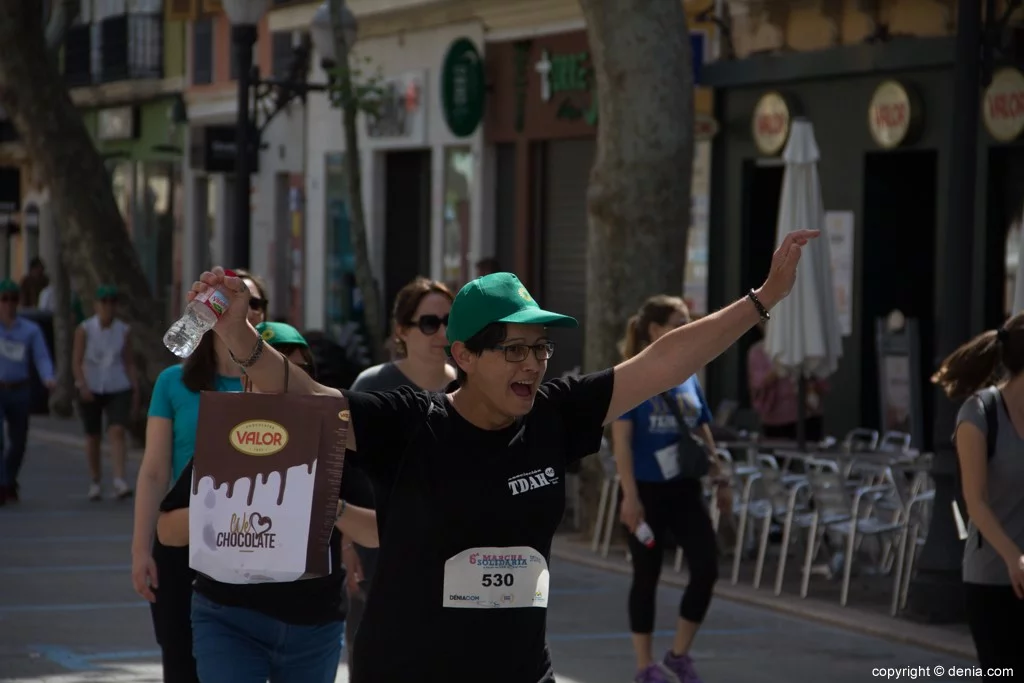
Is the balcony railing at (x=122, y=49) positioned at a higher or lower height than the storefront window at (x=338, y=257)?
higher

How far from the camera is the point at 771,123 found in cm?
1925

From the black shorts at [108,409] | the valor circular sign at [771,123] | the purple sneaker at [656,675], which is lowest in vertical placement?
the purple sneaker at [656,675]

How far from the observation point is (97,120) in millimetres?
39438

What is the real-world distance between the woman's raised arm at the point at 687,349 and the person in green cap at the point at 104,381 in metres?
13.5

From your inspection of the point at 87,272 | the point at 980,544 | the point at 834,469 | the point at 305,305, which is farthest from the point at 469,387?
the point at 305,305

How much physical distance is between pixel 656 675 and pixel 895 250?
9768 mm

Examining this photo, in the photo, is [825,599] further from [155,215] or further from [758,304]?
[155,215]

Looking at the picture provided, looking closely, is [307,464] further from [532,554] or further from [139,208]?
[139,208]

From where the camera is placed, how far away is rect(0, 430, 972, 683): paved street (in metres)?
10.1

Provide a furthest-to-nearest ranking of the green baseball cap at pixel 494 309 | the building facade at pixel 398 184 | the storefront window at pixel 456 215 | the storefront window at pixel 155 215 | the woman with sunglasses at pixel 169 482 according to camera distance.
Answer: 1. the storefront window at pixel 155 215
2. the building facade at pixel 398 184
3. the storefront window at pixel 456 215
4. the woman with sunglasses at pixel 169 482
5. the green baseball cap at pixel 494 309

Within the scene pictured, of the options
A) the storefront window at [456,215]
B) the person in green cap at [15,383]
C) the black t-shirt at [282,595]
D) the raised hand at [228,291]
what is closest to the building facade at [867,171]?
the storefront window at [456,215]

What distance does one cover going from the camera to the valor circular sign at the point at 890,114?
57.2 ft

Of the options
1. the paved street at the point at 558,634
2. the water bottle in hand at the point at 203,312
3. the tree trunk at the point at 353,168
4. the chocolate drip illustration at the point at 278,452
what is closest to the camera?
the water bottle in hand at the point at 203,312

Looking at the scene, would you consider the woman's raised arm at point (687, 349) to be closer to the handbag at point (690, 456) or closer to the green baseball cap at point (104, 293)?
the handbag at point (690, 456)
